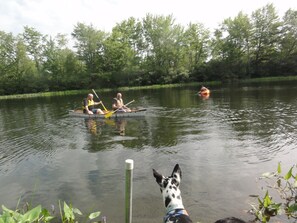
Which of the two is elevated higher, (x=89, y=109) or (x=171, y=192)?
(x=171, y=192)

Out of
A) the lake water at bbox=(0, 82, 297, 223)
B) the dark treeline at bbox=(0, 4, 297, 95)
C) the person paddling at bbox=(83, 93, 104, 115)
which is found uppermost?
the dark treeline at bbox=(0, 4, 297, 95)

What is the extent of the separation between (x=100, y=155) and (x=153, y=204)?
4233mm

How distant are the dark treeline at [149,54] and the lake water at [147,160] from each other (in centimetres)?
4107

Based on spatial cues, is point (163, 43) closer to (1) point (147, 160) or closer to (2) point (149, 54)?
(2) point (149, 54)

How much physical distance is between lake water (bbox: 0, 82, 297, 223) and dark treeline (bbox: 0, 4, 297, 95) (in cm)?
4107

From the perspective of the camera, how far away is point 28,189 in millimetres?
7078

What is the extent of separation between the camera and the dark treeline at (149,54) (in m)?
54.7

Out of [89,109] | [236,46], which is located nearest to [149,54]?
[236,46]

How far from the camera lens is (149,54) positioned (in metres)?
60.8

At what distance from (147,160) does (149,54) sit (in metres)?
54.2

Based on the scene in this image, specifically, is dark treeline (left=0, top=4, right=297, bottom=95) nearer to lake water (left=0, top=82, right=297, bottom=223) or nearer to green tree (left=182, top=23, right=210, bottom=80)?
green tree (left=182, top=23, right=210, bottom=80)

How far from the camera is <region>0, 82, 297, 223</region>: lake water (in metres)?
6.05

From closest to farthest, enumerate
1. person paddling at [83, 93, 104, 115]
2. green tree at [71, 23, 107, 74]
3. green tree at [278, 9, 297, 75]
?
person paddling at [83, 93, 104, 115], green tree at [278, 9, 297, 75], green tree at [71, 23, 107, 74]

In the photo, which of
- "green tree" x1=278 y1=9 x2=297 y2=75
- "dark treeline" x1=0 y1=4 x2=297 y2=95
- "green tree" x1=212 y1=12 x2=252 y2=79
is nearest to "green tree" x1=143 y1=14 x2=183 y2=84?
"dark treeline" x1=0 y1=4 x2=297 y2=95
